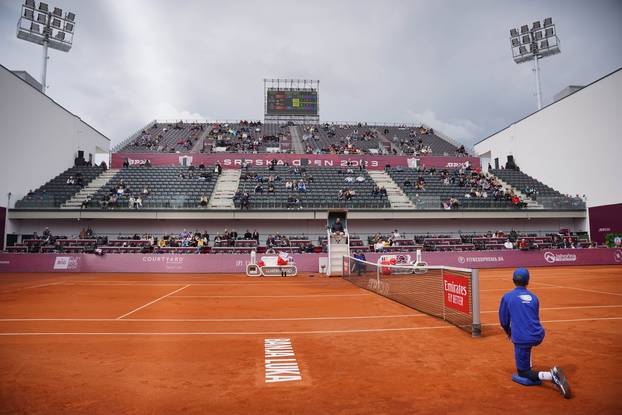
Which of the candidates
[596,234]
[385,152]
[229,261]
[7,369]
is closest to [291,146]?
[385,152]

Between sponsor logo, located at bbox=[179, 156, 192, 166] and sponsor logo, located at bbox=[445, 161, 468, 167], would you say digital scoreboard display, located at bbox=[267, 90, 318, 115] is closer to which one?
sponsor logo, located at bbox=[179, 156, 192, 166]

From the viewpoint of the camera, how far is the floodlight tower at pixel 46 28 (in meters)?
36.4

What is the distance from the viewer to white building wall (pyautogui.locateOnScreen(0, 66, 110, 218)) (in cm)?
2730

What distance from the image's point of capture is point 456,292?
898 cm

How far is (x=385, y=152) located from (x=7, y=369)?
140 ft

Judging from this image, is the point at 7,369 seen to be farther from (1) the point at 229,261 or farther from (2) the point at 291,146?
(2) the point at 291,146

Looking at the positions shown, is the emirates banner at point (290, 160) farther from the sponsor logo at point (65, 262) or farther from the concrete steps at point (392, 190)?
the sponsor logo at point (65, 262)

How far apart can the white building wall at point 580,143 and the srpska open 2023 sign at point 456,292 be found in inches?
1144

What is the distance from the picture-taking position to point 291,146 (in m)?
45.6

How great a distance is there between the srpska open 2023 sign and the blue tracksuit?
10.5 ft

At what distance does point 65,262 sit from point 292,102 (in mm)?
39095

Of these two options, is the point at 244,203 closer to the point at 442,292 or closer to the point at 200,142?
the point at 442,292

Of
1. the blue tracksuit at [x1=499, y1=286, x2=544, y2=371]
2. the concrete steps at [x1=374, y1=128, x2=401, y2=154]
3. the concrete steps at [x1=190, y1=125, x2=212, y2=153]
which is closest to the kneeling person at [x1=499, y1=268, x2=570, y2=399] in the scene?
the blue tracksuit at [x1=499, y1=286, x2=544, y2=371]

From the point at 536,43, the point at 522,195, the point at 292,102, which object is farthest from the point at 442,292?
the point at 292,102
